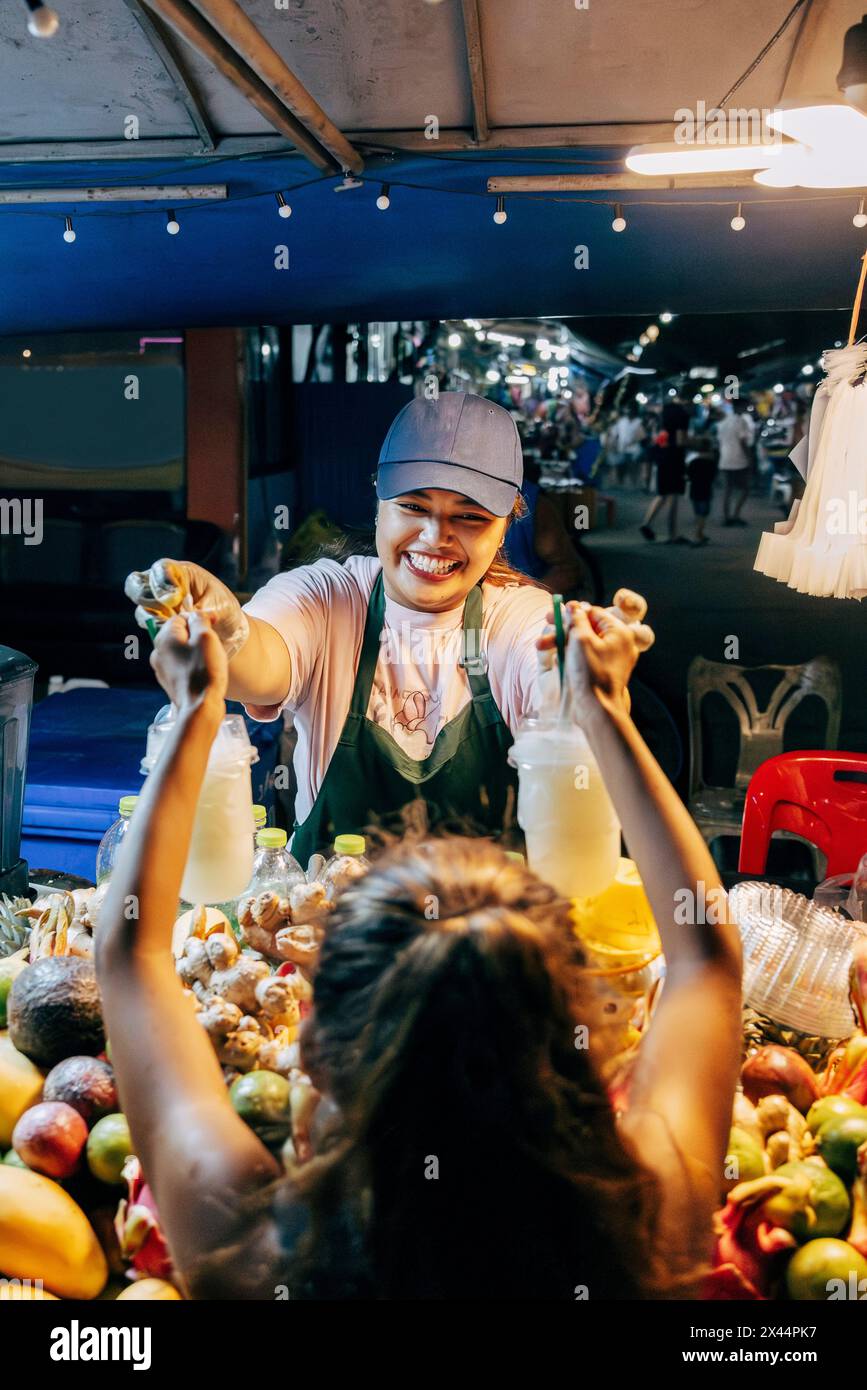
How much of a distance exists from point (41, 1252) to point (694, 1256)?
773 mm

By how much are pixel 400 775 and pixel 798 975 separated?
3.64ft

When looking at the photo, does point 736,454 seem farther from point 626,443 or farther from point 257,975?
point 257,975

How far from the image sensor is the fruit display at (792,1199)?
1293 mm

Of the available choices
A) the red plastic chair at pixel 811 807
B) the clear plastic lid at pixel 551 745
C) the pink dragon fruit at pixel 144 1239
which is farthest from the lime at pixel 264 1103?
the red plastic chair at pixel 811 807

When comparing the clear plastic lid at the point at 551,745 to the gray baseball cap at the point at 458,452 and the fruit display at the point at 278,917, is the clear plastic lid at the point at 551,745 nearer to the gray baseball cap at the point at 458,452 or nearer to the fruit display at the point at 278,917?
the fruit display at the point at 278,917

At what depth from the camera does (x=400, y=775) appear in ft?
8.20

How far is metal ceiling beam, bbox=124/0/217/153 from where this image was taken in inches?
116

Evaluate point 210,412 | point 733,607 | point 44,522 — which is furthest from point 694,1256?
point 733,607

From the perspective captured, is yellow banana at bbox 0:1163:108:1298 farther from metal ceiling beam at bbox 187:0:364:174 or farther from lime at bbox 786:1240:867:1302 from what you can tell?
metal ceiling beam at bbox 187:0:364:174

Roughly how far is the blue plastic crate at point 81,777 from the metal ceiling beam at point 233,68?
6.68 feet

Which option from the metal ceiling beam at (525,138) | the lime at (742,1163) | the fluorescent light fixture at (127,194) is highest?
the metal ceiling beam at (525,138)

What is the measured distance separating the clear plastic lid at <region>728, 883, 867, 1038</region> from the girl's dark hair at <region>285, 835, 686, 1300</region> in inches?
23.7

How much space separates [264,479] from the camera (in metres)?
4.54

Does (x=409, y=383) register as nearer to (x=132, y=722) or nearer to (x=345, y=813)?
(x=132, y=722)
